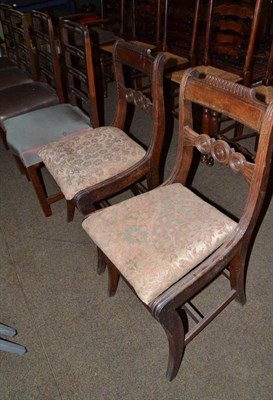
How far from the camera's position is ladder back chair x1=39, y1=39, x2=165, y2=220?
123 cm

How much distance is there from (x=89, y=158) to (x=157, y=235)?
546 mm

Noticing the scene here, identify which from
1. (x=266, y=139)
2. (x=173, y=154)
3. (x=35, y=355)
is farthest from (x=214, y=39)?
(x=35, y=355)

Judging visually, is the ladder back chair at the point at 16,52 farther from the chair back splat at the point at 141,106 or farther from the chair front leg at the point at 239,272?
the chair front leg at the point at 239,272

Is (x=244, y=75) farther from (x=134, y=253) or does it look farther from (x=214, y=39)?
(x=134, y=253)

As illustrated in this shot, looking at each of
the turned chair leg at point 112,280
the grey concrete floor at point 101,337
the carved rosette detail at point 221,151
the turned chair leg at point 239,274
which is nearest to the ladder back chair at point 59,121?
the grey concrete floor at point 101,337

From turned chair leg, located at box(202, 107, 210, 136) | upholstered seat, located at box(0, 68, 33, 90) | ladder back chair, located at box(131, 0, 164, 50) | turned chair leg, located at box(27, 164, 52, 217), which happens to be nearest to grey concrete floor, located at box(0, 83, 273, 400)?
turned chair leg, located at box(27, 164, 52, 217)

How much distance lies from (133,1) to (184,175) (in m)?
2.01

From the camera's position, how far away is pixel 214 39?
2.12 meters

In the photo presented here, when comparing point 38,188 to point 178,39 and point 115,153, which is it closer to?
point 115,153

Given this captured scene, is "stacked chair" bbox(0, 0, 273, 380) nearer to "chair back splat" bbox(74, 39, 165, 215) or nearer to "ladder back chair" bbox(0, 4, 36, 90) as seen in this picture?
"chair back splat" bbox(74, 39, 165, 215)

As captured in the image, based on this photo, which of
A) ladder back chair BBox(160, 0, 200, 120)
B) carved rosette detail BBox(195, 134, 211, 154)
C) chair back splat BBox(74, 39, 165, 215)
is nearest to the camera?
carved rosette detail BBox(195, 134, 211, 154)

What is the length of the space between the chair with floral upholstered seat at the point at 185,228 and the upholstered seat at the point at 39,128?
0.65m

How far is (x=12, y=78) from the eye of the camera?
2.25m

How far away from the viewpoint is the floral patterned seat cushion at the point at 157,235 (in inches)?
35.9
